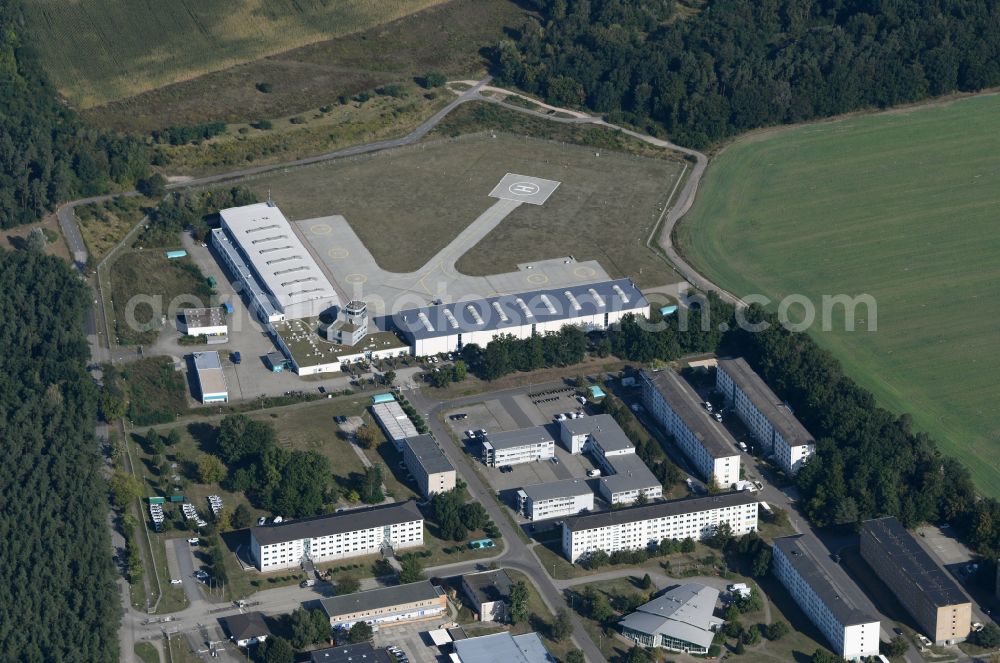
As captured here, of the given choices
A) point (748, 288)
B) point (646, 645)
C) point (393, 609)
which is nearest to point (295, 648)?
point (393, 609)

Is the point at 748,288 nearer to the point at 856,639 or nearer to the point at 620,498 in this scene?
the point at 620,498

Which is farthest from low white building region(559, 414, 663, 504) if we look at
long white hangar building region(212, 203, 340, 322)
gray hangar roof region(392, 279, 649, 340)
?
long white hangar building region(212, 203, 340, 322)

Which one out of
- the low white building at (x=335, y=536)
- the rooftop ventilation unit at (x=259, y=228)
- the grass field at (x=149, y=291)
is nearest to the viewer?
the low white building at (x=335, y=536)

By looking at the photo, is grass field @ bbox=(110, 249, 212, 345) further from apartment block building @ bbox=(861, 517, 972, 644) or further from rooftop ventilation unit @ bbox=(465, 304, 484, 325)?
apartment block building @ bbox=(861, 517, 972, 644)

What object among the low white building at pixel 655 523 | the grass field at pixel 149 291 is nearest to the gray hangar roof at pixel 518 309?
the grass field at pixel 149 291

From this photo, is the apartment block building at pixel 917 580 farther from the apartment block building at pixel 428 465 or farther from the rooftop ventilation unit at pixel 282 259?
the rooftop ventilation unit at pixel 282 259
